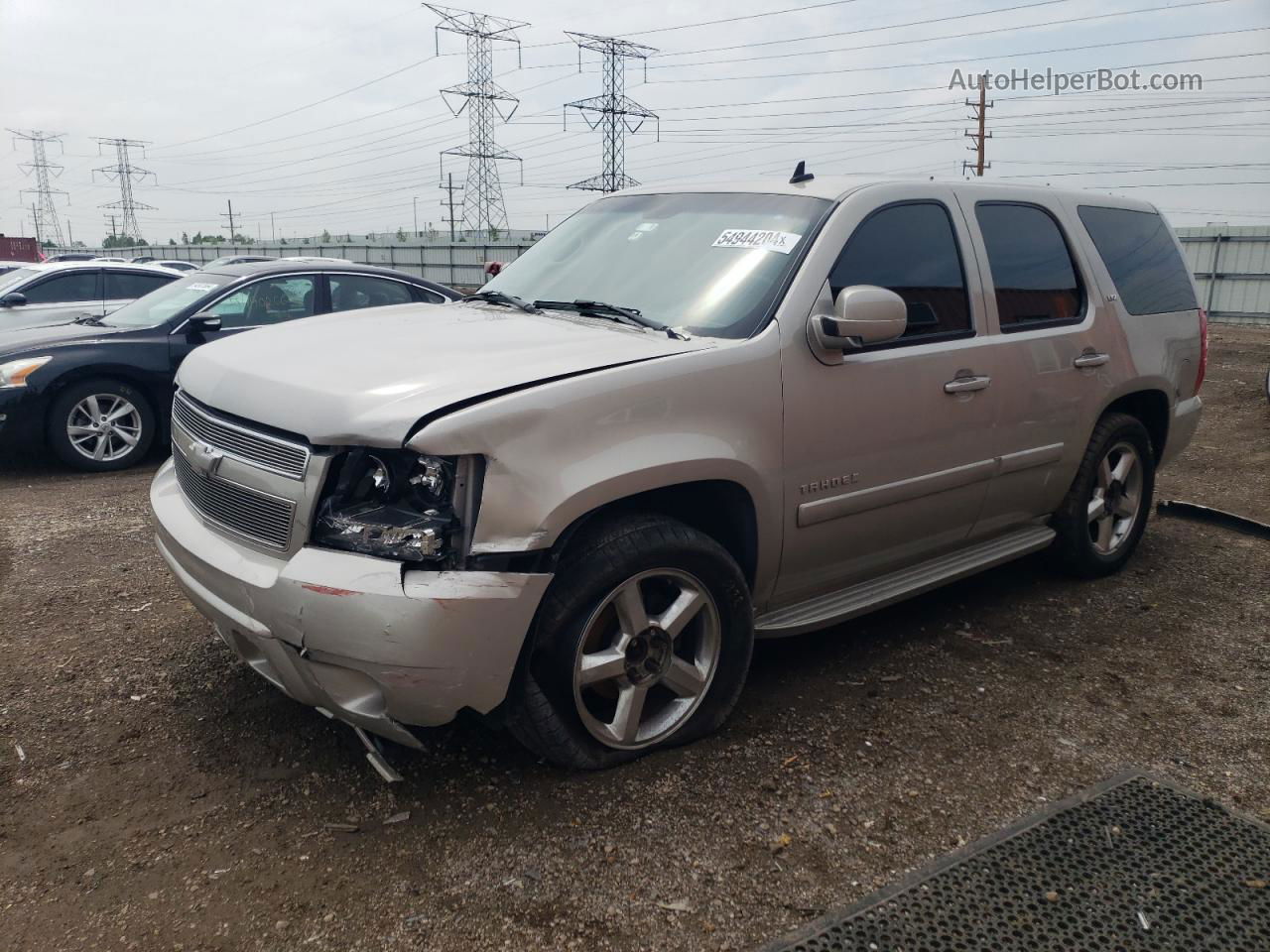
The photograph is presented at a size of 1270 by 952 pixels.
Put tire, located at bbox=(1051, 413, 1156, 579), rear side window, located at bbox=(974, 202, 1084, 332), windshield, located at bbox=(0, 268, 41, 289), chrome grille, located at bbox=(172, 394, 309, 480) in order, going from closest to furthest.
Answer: chrome grille, located at bbox=(172, 394, 309, 480)
rear side window, located at bbox=(974, 202, 1084, 332)
tire, located at bbox=(1051, 413, 1156, 579)
windshield, located at bbox=(0, 268, 41, 289)

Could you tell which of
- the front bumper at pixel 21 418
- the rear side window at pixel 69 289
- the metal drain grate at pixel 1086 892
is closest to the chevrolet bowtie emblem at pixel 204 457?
the metal drain grate at pixel 1086 892

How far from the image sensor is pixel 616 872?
8.46 ft

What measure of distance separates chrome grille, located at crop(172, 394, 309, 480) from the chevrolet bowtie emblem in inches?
0.7

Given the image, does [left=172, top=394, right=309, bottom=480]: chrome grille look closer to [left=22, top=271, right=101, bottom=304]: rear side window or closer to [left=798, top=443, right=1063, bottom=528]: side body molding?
[left=798, top=443, right=1063, bottom=528]: side body molding

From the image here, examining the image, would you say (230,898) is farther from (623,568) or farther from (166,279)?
(166,279)

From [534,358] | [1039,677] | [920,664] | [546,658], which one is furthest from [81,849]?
[1039,677]

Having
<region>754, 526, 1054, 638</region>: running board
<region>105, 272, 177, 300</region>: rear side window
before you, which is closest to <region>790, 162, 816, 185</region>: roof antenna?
<region>754, 526, 1054, 638</region>: running board

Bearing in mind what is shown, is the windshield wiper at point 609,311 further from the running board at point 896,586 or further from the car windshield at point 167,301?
the car windshield at point 167,301

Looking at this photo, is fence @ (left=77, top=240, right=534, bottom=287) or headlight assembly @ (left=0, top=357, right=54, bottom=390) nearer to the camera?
headlight assembly @ (left=0, top=357, right=54, bottom=390)

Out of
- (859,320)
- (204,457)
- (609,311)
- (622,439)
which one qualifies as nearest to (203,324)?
(204,457)

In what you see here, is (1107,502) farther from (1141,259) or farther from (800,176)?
(800,176)

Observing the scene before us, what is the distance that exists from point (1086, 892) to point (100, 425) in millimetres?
7008

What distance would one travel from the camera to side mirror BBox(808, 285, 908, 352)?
10.4ft

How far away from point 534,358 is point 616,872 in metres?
1.41
